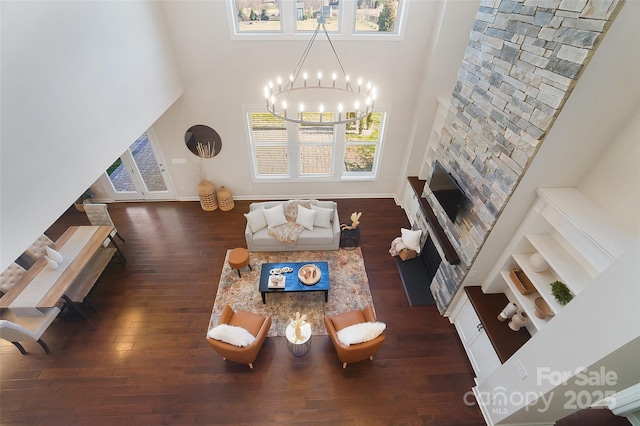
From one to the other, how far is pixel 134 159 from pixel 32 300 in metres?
3.50

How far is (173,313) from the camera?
457 cm

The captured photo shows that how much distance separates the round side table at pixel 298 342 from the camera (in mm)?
3824

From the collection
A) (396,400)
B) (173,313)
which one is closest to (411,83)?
(396,400)

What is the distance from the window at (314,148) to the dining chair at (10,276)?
14.0 ft

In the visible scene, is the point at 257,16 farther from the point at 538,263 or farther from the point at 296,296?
the point at 538,263

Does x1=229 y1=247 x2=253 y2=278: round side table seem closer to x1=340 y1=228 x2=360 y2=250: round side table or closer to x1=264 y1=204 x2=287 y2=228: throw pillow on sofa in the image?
x1=264 y1=204 x2=287 y2=228: throw pillow on sofa

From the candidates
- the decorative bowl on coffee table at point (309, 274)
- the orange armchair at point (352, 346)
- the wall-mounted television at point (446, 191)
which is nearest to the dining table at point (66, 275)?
the decorative bowl on coffee table at point (309, 274)

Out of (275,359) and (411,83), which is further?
(411,83)

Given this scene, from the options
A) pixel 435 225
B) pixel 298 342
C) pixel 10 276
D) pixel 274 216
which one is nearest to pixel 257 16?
pixel 274 216

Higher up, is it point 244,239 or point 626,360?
point 626,360

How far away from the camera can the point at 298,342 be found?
3805 mm

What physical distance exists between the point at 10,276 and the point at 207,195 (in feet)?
10.9

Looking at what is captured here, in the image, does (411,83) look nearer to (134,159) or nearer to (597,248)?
(597,248)

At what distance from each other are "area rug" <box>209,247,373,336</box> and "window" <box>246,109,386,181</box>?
224cm
